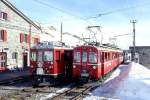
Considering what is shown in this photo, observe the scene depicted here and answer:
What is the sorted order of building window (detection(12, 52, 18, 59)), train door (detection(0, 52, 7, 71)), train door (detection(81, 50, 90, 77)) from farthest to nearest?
building window (detection(12, 52, 18, 59)) → train door (detection(0, 52, 7, 71)) → train door (detection(81, 50, 90, 77))

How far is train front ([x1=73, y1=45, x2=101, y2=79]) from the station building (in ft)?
48.7

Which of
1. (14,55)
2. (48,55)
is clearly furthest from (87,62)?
(14,55)

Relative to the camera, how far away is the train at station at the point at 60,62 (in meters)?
22.5

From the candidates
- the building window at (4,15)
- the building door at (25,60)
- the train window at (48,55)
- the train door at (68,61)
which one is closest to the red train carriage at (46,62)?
the train window at (48,55)

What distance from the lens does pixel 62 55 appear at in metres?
23.7

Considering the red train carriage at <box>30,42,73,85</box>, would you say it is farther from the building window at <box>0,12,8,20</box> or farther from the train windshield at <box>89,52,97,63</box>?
the building window at <box>0,12,8,20</box>

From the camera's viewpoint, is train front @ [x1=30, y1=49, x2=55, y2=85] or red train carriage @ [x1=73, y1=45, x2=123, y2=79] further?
red train carriage @ [x1=73, y1=45, x2=123, y2=79]

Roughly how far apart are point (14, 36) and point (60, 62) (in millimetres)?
17810

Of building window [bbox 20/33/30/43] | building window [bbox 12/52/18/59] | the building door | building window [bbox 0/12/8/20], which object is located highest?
building window [bbox 0/12/8/20]

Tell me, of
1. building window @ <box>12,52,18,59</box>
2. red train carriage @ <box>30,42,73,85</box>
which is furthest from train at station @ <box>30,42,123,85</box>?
building window @ <box>12,52,18,59</box>

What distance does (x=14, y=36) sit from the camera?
131 feet

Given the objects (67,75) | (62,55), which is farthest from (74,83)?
(62,55)

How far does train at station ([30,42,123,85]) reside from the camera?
22484 millimetres

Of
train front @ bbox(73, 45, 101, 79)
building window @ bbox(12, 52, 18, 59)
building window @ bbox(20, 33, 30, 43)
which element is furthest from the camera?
building window @ bbox(20, 33, 30, 43)
